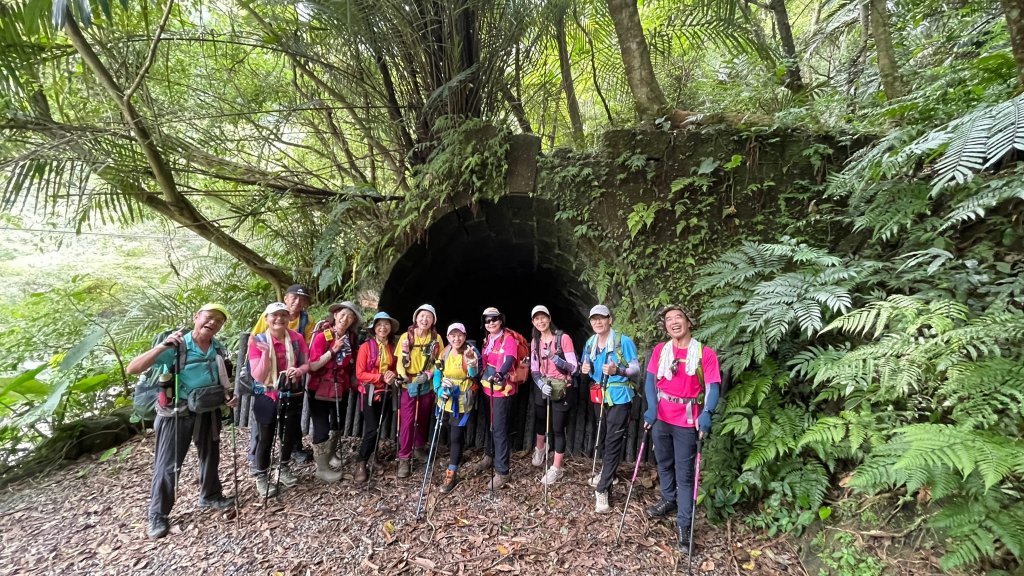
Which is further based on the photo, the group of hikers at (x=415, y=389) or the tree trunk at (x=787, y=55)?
the tree trunk at (x=787, y=55)

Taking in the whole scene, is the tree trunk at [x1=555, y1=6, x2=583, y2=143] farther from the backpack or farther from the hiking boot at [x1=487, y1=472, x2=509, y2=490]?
the backpack

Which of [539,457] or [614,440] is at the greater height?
[614,440]

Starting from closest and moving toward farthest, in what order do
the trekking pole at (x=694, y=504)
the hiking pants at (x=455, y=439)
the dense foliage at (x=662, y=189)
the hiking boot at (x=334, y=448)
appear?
the dense foliage at (x=662, y=189), the trekking pole at (x=694, y=504), the hiking pants at (x=455, y=439), the hiking boot at (x=334, y=448)

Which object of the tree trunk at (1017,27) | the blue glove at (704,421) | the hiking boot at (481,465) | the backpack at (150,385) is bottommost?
the hiking boot at (481,465)

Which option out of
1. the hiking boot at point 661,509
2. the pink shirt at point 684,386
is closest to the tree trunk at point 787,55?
the pink shirt at point 684,386

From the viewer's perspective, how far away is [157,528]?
12.4 feet

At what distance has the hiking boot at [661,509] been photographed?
3.96 m

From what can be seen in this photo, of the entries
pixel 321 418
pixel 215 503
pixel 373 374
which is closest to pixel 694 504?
pixel 373 374

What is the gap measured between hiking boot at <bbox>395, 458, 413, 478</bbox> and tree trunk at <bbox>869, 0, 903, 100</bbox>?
7466 millimetres

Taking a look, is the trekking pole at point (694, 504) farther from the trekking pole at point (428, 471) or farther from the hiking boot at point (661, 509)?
the trekking pole at point (428, 471)

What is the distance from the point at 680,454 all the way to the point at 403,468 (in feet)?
10.5

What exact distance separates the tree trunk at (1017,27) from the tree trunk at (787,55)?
86.1 inches

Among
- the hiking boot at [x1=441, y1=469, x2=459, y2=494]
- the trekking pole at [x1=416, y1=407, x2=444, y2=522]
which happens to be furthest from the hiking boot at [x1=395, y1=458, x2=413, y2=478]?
the hiking boot at [x1=441, y1=469, x2=459, y2=494]

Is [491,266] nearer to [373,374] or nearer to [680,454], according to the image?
[373,374]
